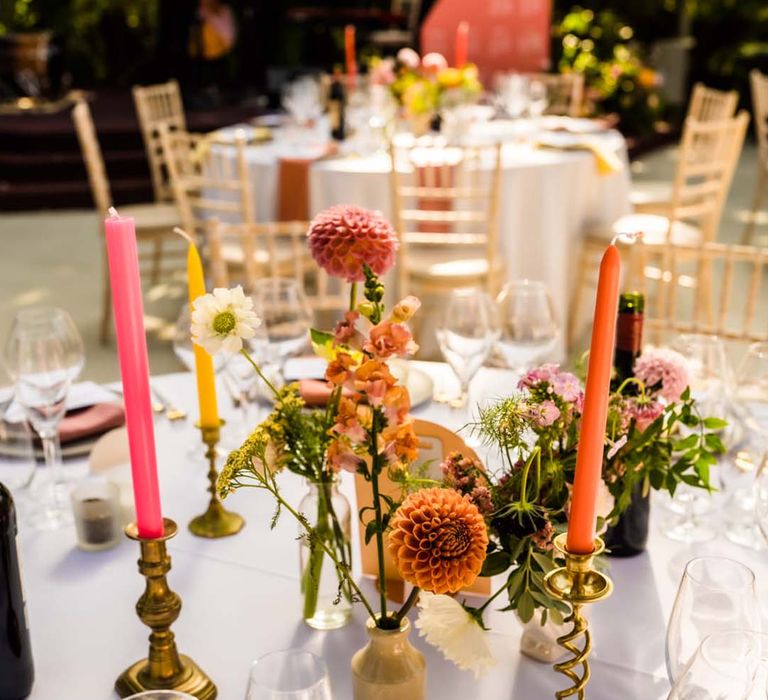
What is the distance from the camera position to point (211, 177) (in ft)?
13.2

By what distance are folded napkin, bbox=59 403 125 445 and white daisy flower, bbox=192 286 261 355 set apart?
0.68 meters

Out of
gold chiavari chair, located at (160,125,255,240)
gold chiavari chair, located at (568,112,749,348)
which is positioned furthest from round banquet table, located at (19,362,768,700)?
gold chiavari chair, located at (568,112,749,348)

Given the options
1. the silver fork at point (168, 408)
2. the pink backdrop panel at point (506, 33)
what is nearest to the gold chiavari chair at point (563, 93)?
the pink backdrop panel at point (506, 33)

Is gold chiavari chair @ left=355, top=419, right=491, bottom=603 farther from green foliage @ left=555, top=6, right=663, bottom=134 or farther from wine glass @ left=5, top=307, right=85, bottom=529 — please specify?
green foliage @ left=555, top=6, right=663, bottom=134

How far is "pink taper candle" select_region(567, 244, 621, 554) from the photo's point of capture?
596mm

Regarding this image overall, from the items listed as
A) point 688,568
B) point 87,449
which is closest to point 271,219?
point 87,449

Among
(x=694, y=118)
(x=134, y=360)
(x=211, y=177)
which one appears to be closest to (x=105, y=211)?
(x=211, y=177)

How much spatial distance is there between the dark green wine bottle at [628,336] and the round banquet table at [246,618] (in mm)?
151

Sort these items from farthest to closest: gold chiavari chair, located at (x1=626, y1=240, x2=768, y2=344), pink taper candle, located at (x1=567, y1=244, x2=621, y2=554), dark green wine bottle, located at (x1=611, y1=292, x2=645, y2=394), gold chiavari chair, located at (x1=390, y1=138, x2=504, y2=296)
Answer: gold chiavari chair, located at (x1=390, y1=138, x2=504, y2=296), gold chiavari chair, located at (x1=626, y1=240, x2=768, y2=344), dark green wine bottle, located at (x1=611, y1=292, x2=645, y2=394), pink taper candle, located at (x1=567, y1=244, x2=621, y2=554)

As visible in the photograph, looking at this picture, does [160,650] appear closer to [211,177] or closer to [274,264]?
[274,264]

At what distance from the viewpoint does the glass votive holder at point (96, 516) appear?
1.13 m

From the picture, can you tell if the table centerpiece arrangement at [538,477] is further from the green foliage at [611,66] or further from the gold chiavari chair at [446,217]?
the green foliage at [611,66]

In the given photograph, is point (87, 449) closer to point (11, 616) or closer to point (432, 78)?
point (11, 616)

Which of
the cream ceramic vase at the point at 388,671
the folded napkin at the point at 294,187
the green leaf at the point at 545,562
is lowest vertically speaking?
the folded napkin at the point at 294,187
